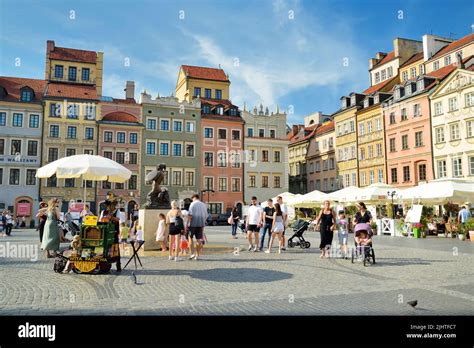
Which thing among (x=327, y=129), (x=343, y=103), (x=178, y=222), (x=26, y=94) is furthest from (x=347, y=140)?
(x=178, y=222)

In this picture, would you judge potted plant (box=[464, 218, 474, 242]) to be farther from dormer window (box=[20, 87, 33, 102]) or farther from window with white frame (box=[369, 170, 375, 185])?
dormer window (box=[20, 87, 33, 102])

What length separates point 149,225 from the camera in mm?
14602

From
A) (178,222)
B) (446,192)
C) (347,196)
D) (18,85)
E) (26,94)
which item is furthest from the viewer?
(18,85)

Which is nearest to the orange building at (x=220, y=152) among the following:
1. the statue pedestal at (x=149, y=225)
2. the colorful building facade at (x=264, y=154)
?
the colorful building facade at (x=264, y=154)

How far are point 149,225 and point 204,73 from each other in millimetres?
45757

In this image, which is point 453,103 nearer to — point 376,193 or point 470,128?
point 470,128

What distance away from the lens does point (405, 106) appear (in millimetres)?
41375

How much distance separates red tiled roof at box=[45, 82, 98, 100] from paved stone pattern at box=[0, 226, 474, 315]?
37583mm

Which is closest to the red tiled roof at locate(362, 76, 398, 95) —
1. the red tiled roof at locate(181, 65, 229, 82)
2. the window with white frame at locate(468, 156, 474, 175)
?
the window with white frame at locate(468, 156, 474, 175)

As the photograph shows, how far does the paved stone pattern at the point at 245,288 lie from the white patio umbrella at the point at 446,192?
10212 mm

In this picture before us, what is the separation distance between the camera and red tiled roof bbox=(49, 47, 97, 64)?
5081cm

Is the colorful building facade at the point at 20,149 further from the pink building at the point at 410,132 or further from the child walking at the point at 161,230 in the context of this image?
the pink building at the point at 410,132
